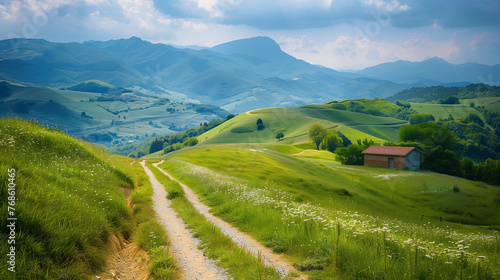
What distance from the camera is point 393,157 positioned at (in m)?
89.3

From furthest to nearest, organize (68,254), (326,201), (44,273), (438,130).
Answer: (438,130), (326,201), (68,254), (44,273)

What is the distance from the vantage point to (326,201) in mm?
38250

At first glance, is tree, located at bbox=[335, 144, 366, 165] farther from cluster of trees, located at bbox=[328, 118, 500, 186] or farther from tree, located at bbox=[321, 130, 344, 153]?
tree, located at bbox=[321, 130, 344, 153]

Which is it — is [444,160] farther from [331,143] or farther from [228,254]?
[228,254]

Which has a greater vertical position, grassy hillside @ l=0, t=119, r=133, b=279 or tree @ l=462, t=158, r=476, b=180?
grassy hillside @ l=0, t=119, r=133, b=279

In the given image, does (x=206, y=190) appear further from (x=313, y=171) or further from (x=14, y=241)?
(x=313, y=171)

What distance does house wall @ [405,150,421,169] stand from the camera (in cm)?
8831

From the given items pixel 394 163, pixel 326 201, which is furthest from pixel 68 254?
pixel 394 163

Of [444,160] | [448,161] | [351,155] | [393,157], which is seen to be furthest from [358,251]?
[448,161]

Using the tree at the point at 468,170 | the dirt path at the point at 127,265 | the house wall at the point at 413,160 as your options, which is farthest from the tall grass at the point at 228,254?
the tree at the point at 468,170

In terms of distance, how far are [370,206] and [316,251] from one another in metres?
39.4

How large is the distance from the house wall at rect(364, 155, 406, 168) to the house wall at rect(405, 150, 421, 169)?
189cm

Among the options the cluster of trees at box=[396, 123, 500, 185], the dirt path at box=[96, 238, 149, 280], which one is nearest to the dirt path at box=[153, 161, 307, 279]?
the dirt path at box=[96, 238, 149, 280]

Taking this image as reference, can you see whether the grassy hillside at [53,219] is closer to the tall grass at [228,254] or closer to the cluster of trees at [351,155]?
the tall grass at [228,254]
